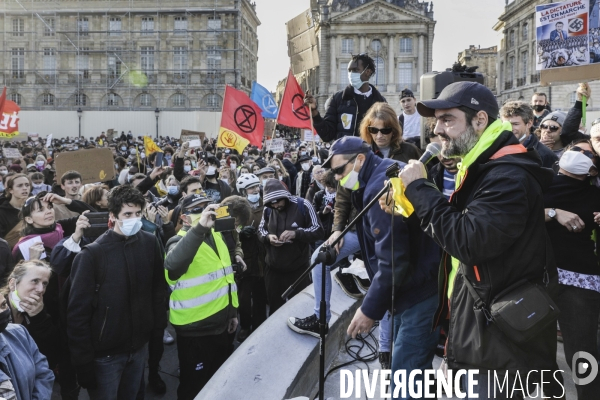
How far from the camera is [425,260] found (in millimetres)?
2865

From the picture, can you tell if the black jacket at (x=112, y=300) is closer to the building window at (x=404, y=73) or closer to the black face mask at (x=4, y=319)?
the black face mask at (x=4, y=319)

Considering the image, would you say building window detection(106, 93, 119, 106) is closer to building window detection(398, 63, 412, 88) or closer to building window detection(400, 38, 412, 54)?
building window detection(398, 63, 412, 88)

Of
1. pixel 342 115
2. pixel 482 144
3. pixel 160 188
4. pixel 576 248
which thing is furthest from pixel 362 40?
pixel 482 144

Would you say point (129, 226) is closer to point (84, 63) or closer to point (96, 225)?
point (96, 225)

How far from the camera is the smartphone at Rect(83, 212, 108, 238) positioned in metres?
4.05

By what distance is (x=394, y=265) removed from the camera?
268 cm

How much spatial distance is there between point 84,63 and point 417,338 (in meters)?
51.8

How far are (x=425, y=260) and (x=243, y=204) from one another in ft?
9.56

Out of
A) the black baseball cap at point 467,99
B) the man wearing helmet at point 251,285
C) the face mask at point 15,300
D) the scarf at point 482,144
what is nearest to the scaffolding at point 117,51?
the man wearing helmet at point 251,285

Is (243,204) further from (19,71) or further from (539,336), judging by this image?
(19,71)

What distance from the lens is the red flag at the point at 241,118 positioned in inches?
402

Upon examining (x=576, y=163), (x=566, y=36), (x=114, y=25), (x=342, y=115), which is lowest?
(x=576, y=163)

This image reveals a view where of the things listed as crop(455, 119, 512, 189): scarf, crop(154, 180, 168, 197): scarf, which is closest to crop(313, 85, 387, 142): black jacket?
crop(455, 119, 512, 189): scarf

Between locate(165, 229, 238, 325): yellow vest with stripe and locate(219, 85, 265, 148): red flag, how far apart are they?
635cm
